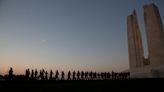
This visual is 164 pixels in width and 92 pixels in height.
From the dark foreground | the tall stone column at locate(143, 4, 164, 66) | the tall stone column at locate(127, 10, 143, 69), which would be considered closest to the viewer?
the dark foreground

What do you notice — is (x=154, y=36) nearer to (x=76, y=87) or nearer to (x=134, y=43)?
(x=134, y=43)

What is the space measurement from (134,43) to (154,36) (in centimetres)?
1187

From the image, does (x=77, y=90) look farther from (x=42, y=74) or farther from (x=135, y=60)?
(x=135, y=60)

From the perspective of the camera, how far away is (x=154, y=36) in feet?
154

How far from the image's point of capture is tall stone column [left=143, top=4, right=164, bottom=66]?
45.3 m

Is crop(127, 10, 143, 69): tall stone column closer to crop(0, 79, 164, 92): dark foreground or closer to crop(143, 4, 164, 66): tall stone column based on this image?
crop(143, 4, 164, 66): tall stone column

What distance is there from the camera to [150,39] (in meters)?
47.7

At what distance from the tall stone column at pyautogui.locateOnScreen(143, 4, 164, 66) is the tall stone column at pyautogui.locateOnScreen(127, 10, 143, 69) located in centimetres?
912

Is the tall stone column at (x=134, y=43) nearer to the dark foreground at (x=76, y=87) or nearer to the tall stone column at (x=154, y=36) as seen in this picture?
the tall stone column at (x=154, y=36)

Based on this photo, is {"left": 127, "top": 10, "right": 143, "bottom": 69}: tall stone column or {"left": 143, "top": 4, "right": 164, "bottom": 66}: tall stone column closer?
{"left": 143, "top": 4, "right": 164, "bottom": 66}: tall stone column

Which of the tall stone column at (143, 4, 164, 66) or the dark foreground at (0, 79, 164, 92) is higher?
the tall stone column at (143, 4, 164, 66)

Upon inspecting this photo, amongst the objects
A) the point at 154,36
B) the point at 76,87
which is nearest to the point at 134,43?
the point at 154,36

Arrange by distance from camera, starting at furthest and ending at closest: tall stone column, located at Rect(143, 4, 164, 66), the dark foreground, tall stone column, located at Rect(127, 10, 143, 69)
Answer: tall stone column, located at Rect(127, 10, 143, 69) → tall stone column, located at Rect(143, 4, 164, 66) → the dark foreground

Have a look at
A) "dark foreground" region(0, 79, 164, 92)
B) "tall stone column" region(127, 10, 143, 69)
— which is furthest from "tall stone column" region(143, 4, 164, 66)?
"dark foreground" region(0, 79, 164, 92)
